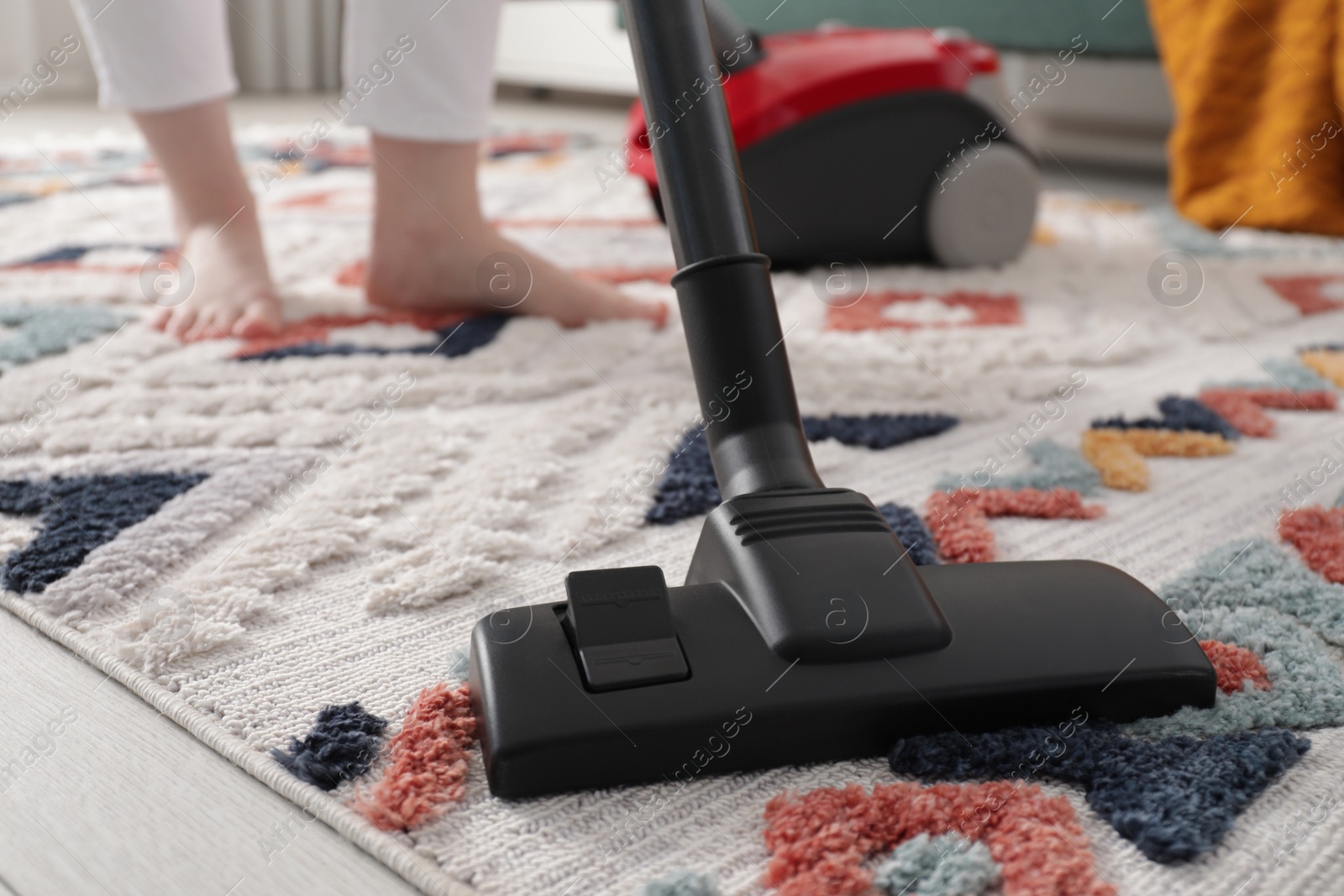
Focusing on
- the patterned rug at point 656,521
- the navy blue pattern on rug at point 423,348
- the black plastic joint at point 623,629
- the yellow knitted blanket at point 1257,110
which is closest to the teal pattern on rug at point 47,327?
the patterned rug at point 656,521

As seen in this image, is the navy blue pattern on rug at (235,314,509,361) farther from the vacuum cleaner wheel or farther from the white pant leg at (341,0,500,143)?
the vacuum cleaner wheel

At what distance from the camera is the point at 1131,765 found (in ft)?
1.31

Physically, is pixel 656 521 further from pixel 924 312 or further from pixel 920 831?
pixel 924 312

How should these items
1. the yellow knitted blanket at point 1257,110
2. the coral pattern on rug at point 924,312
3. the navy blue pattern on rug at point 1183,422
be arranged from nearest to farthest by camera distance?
1. the navy blue pattern on rug at point 1183,422
2. the coral pattern on rug at point 924,312
3. the yellow knitted blanket at point 1257,110

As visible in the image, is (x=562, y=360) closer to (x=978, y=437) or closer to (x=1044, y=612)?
(x=978, y=437)

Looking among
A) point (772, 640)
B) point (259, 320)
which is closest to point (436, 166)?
point (259, 320)

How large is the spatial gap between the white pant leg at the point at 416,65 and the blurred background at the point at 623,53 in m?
0.69

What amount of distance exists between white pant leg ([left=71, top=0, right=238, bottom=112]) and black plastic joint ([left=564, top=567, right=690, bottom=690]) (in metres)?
0.73

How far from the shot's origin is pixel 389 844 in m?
0.36

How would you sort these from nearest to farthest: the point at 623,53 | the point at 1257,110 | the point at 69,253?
the point at 69,253 < the point at 1257,110 < the point at 623,53

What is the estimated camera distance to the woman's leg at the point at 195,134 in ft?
3.01

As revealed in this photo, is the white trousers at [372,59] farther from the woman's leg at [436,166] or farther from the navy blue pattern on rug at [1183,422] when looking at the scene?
the navy blue pattern on rug at [1183,422]

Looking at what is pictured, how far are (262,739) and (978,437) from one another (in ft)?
1.62

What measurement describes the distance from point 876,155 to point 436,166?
49 cm
